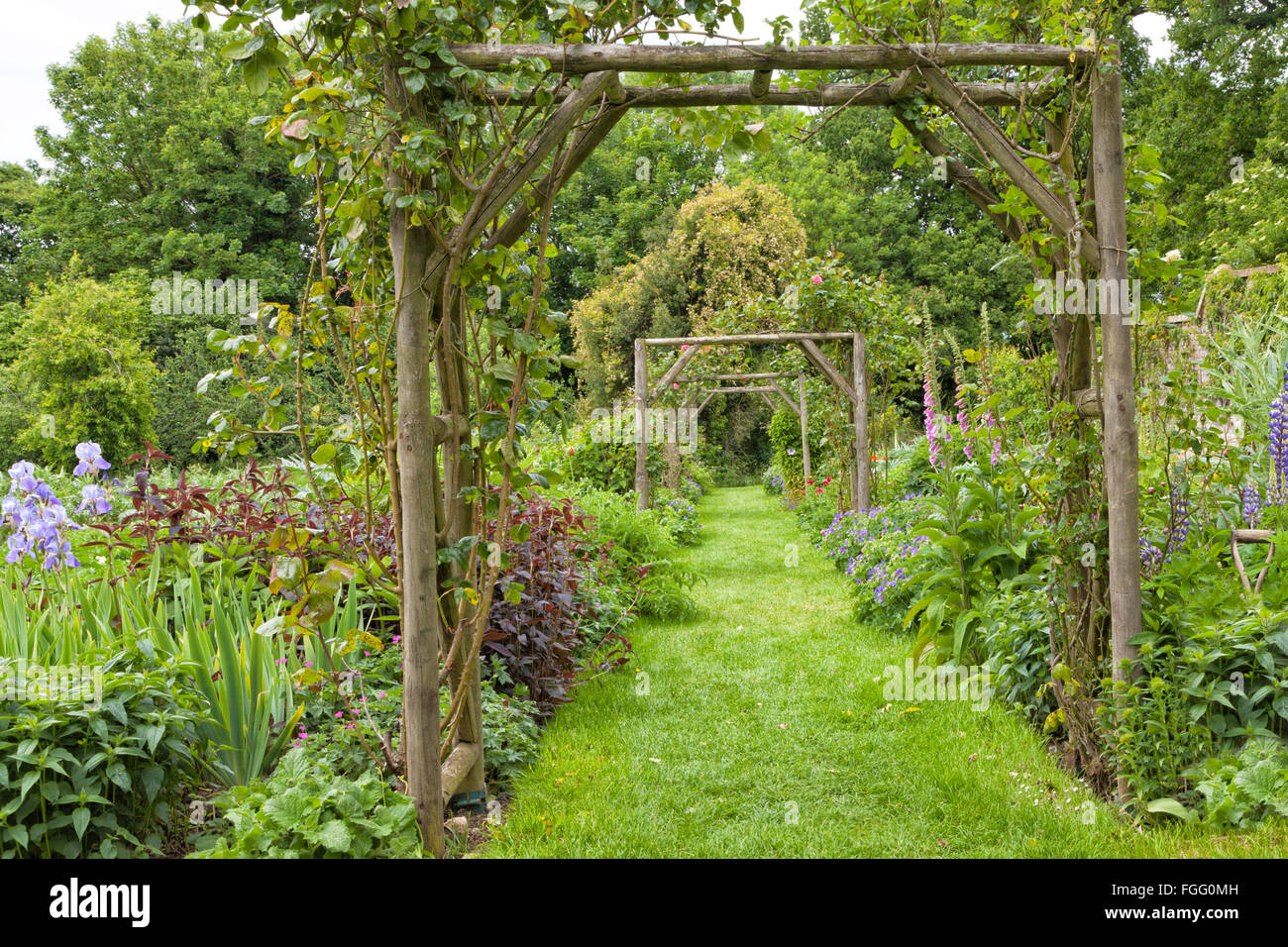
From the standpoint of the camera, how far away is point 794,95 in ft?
9.82

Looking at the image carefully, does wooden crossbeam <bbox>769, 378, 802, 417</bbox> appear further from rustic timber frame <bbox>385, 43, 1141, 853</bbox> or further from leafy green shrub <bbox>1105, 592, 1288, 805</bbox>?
leafy green shrub <bbox>1105, 592, 1288, 805</bbox>

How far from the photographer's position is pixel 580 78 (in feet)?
8.68

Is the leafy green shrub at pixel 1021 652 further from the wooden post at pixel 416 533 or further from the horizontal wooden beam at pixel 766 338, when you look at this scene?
the horizontal wooden beam at pixel 766 338

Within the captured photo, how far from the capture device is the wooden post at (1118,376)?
290cm

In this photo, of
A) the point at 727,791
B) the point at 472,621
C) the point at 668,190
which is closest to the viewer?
the point at 472,621

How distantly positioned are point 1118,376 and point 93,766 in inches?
128

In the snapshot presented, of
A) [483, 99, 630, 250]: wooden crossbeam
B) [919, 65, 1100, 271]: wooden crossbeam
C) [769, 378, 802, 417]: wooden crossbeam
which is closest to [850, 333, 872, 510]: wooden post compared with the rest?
[769, 378, 802, 417]: wooden crossbeam

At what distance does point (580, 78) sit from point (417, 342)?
3.11 ft

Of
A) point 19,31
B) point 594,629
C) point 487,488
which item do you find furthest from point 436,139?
point 19,31

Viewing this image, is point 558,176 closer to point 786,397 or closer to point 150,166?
point 786,397

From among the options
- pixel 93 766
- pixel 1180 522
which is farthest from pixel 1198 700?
pixel 93 766

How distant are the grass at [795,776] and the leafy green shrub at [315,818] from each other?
504 mm

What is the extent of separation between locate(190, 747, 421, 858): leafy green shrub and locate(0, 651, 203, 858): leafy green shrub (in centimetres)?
19
